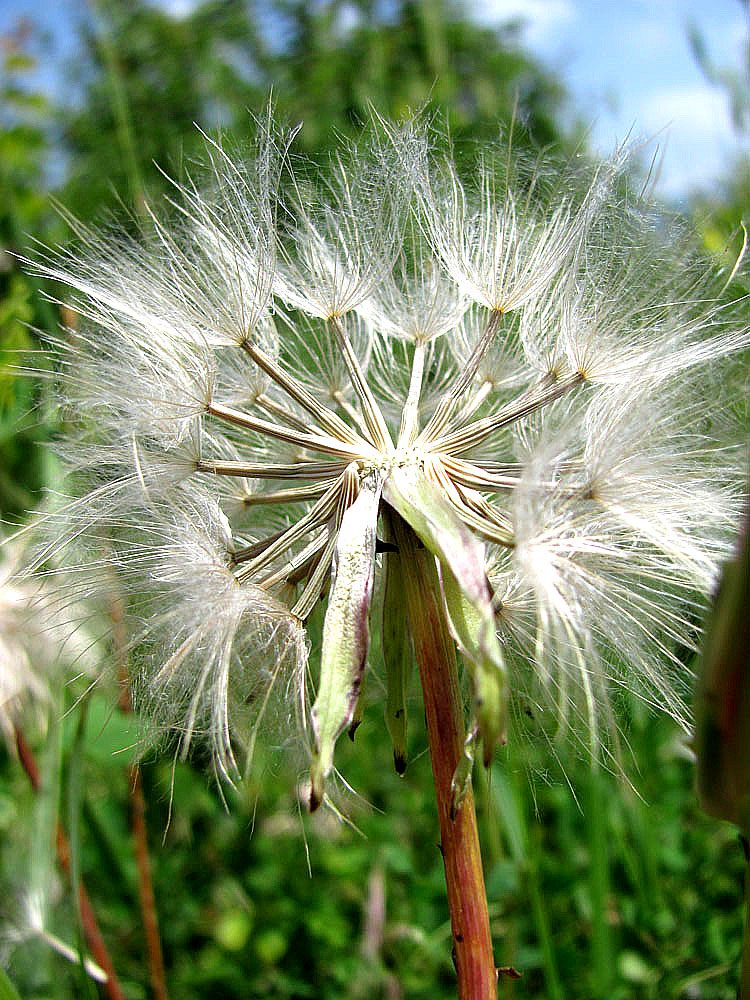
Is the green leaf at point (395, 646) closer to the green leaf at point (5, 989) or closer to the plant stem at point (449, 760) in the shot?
the plant stem at point (449, 760)

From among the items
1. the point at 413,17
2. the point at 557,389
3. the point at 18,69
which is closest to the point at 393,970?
the point at 557,389

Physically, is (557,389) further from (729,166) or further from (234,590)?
(729,166)

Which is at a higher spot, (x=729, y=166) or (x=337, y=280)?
(x=729, y=166)

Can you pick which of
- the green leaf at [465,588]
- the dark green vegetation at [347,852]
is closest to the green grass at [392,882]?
the dark green vegetation at [347,852]

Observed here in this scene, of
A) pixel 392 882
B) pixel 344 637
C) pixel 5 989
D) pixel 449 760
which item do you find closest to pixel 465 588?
pixel 344 637

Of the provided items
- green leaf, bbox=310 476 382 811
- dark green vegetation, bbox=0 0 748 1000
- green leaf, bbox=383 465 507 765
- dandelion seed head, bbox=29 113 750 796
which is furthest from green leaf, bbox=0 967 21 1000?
green leaf, bbox=383 465 507 765
